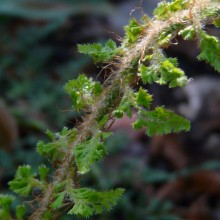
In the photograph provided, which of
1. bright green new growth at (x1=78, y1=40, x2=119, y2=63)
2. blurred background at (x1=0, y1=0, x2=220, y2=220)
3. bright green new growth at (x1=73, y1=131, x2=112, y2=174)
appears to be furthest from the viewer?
blurred background at (x1=0, y1=0, x2=220, y2=220)

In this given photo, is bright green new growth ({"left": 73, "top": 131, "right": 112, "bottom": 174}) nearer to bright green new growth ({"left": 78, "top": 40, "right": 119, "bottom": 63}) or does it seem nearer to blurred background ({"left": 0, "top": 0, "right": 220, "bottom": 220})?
bright green new growth ({"left": 78, "top": 40, "right": 119, "bottom": 63})


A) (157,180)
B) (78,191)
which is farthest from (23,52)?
(78,191)

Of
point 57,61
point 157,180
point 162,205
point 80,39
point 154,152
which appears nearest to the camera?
point 162,205

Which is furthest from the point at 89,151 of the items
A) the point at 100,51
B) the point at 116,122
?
the point at 116,122

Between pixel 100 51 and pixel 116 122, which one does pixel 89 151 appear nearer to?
pixel 100 51

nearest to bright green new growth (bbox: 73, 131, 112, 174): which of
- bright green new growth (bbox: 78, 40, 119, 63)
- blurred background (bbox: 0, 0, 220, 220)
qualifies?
bright green new growth (bbox: 78, 40, 119, 63)

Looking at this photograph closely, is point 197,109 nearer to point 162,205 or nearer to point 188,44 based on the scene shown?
point 188,44

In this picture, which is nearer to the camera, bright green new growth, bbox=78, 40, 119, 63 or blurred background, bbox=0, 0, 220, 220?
bright green new growth, bbox=78, 40, 119, 63

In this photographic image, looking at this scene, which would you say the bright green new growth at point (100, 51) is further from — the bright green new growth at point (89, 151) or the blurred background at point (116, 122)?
the blurred background at point (116, 122)
